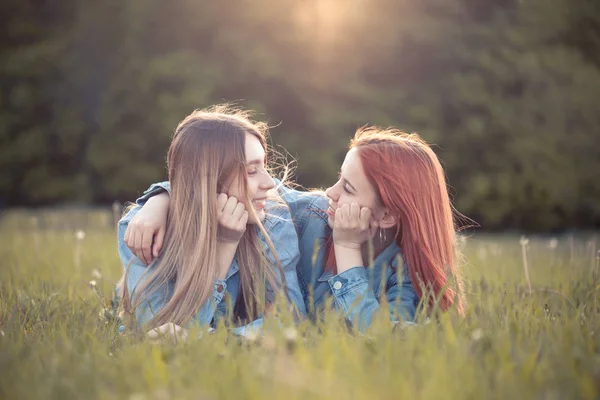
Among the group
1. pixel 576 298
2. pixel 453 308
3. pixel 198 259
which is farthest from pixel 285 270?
pixel 576 298

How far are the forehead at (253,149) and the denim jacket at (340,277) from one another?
1.51 ft

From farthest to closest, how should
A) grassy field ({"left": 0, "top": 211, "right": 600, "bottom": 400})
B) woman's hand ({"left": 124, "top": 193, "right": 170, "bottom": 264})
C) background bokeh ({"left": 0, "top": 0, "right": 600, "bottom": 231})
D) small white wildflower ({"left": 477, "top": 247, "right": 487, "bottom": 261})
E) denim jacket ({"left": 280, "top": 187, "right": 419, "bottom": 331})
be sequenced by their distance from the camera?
background bokeh ({"left": 0, "top": 0, "right": 600, "bottom": 231}), small white wildflower ({"left": 477, "top": 247, "right": 487, "bottom": 261}), woman's hand ({"left": 124, "top": 193, "right": 170, "bottom": 264}), denim jacket ({"left": 280, "top": 187, "right": 419, "bottom": 331}), grassy field ({"left": 0, "top": 211, "right": 600, "bottom": 400})

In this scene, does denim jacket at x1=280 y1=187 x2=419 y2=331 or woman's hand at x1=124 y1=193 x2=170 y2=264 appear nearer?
denim jacket at x1=280 y1=187 x2=419 y2=331

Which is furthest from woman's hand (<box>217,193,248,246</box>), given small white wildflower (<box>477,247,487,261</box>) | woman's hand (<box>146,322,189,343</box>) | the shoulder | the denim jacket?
small white wildflower (<box>477,247,487,261</box>)

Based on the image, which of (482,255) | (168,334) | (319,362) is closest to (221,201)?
(168,334)

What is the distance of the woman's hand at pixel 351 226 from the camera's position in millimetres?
2908

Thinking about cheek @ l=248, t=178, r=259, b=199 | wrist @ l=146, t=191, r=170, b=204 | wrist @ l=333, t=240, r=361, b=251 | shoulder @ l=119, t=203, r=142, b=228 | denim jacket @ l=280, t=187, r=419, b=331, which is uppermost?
cheek @ l=248, t=178, r=259, b=199

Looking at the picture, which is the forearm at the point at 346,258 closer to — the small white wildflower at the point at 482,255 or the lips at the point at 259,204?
the lips at the point at 259,204

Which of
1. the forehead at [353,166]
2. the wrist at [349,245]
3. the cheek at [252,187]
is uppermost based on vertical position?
the forehead at [353,166]

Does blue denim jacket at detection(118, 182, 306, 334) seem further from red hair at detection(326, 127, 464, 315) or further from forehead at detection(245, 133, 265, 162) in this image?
red hair at detection(326, 127, 464, 315)

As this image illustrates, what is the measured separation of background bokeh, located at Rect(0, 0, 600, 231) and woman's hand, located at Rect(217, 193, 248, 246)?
10.7 metres

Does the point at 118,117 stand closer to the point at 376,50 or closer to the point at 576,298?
the point at 376,50

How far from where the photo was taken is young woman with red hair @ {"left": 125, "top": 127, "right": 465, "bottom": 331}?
2.91 m

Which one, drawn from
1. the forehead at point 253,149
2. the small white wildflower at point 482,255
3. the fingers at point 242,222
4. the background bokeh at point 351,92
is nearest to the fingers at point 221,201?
the fingers at point 242,222
